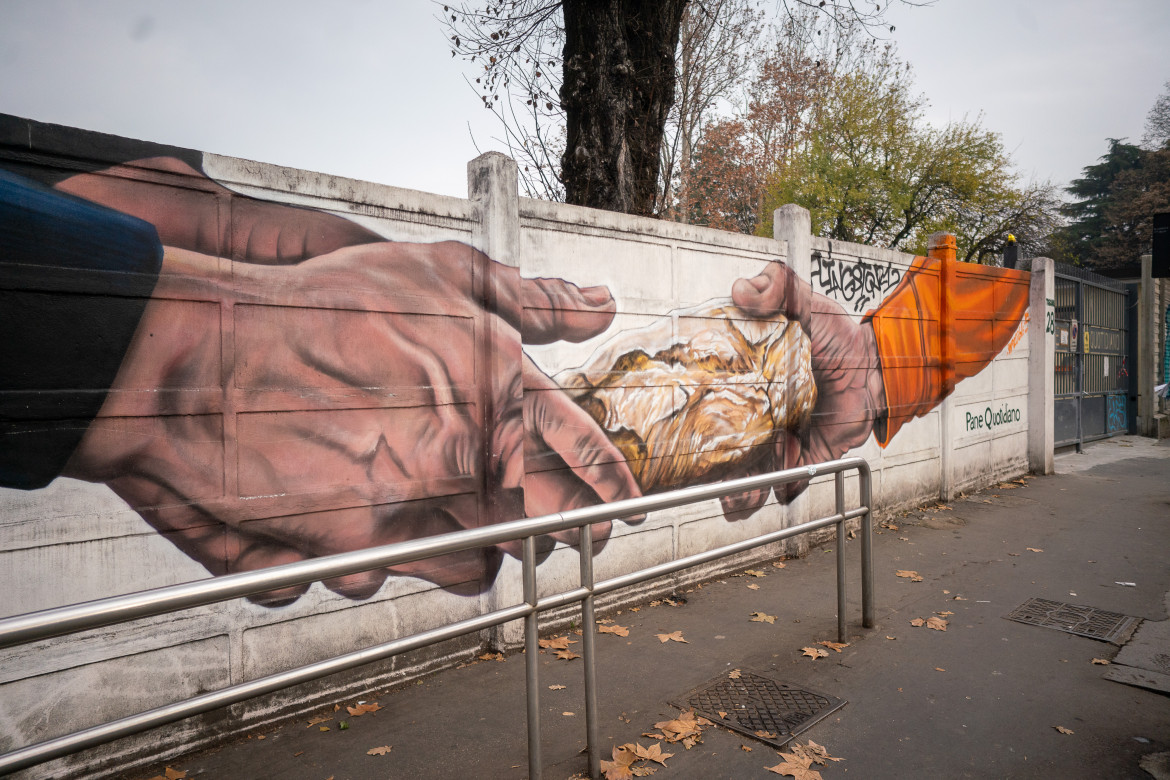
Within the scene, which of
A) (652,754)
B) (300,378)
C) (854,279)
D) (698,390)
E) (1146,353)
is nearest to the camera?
(652,754)

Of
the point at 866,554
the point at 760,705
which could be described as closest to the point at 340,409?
the point at 760,705

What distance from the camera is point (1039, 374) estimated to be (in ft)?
32.1

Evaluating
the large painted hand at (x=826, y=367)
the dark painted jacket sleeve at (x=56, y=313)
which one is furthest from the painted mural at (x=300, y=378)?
the large painted hand at (x=826, y=367)

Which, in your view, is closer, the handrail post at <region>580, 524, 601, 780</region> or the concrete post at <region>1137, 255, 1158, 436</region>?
the handrail post at <region>580, 524, 601, 780</region>

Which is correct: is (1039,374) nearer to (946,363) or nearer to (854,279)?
(946,363)

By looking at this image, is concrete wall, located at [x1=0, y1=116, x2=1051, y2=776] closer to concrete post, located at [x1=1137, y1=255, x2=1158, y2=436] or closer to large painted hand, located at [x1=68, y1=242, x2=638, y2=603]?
large painted hand, located at [x1=68, y1=242, x2=638, y2=603]

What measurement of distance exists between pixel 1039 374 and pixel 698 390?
23.3ft

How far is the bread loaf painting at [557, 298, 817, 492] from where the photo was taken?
15.6 feet

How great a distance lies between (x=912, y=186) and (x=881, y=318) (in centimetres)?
1980

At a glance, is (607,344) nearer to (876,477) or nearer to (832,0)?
(876,477)

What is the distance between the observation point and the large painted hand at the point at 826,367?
5.96 meters

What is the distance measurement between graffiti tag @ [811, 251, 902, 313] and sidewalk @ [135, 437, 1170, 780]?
248 cm

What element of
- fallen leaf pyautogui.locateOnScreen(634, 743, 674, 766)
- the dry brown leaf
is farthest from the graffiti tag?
fallen leaf pyautogui.locateOnScreen(634, 743, 674, 766)

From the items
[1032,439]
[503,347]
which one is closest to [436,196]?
[503,347]
